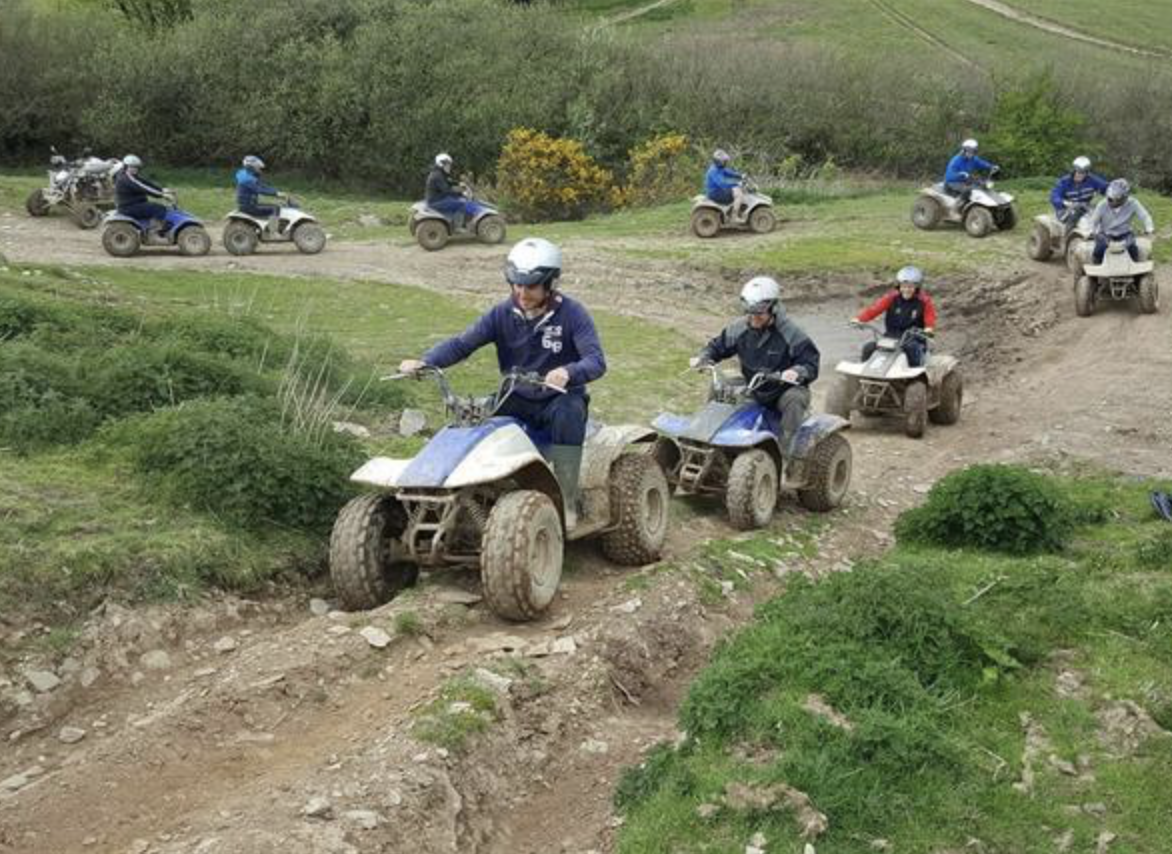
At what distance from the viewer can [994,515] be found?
9.31 metres

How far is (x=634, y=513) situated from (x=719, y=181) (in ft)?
56.1

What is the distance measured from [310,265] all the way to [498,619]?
15.0 m

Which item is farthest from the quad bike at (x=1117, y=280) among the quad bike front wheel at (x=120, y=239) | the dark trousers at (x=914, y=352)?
the quad bike front wheel at (x=120, y=239)

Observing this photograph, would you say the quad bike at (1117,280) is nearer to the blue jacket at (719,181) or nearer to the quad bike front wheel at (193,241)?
the blue jacket at (719,181)

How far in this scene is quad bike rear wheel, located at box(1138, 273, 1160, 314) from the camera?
18.6 metres

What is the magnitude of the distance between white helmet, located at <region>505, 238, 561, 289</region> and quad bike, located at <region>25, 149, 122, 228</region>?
18.6 m

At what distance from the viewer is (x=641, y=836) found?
5.36m

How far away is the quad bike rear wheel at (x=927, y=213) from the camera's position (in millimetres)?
24250

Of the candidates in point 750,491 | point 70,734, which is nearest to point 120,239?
point 750,491

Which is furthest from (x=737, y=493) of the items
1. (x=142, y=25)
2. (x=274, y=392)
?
(x=142, y=25)

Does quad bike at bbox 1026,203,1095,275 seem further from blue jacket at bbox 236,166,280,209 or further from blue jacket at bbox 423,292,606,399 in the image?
blue jacket at bbox 423,292,606,399

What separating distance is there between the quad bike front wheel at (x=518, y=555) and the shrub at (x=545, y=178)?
78.1ft

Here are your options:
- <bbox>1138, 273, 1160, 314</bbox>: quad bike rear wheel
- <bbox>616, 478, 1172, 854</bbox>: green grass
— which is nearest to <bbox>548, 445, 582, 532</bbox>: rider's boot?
<bbox>616, 478, 1172, 854</bbox>: green grass

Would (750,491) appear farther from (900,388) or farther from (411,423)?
(900,388)
